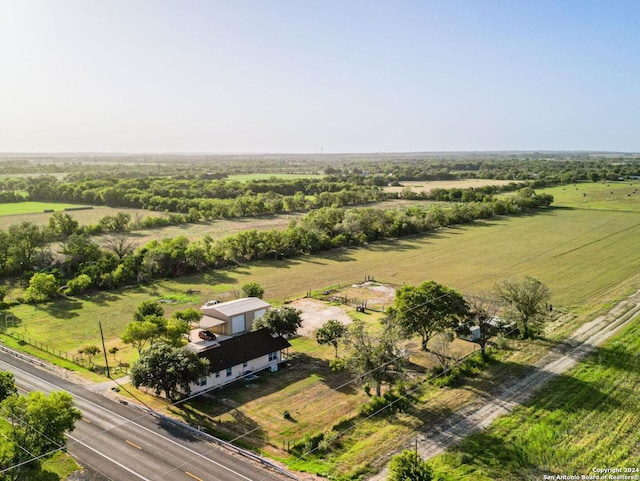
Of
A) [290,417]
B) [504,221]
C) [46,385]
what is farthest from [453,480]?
[504,221]

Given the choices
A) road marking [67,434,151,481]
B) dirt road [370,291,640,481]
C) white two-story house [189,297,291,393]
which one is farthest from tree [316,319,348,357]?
road marking [67,434,151,481]

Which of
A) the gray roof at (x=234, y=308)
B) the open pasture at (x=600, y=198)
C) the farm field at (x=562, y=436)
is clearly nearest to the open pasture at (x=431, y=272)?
the gray roof at (x=234, y=308)

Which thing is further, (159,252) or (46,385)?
(159,252)

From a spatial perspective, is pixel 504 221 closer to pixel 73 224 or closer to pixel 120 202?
pixel 73 224

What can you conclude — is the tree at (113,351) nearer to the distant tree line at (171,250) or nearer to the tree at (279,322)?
the tree at (279,322)

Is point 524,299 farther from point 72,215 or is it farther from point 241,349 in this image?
point 72,215

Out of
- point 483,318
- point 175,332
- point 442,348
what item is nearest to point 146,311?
point 175,332

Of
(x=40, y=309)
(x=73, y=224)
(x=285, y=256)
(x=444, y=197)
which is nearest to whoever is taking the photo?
(x=40, y=309)
